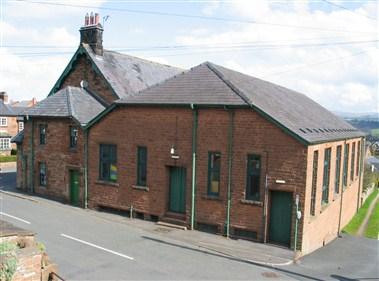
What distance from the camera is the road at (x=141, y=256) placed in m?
13.3

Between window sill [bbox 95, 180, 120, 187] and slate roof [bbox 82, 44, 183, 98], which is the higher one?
slate roof [bbox 82, 44, 183, 98]

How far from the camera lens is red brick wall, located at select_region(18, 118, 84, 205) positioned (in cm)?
2330

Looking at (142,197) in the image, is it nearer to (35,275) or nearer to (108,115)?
(108,115)

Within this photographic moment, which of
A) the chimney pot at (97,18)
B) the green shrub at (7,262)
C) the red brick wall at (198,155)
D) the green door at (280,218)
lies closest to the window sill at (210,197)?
the red brick wall at (198,155)

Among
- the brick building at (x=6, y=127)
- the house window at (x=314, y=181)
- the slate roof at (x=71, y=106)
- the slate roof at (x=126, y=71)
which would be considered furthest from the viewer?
the brick building at (x=6, y=127)

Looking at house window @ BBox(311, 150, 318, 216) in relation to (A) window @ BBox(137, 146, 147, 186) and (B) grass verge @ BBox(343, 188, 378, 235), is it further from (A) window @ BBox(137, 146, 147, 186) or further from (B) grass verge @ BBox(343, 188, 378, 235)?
(B) grass verge @ BBox(343, 188, 378, 235)

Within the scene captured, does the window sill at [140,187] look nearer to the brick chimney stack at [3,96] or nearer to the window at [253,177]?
the window at [253,177]

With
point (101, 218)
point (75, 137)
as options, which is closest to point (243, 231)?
point (101, 218)

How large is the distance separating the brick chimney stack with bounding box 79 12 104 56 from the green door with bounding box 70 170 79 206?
31.3 ft

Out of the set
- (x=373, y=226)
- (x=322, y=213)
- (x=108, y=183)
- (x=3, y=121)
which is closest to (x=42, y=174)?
(x=108, y=183)

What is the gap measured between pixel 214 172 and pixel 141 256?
5.42 meters

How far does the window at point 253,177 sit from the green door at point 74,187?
10914mm

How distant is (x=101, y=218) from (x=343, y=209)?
14.9m

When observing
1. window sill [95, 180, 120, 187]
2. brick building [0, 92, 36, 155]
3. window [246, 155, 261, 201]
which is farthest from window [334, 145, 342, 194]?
brick building [0, 92, 36, 155]
